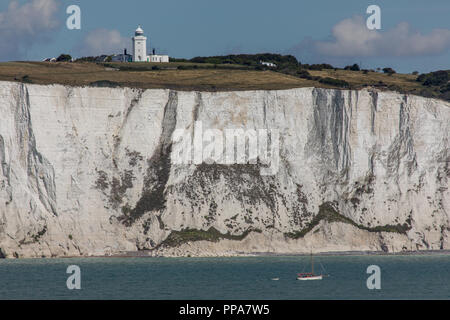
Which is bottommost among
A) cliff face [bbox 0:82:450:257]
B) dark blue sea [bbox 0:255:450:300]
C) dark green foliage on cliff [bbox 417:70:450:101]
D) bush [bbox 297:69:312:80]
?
dark blue sea [bbox 0:255:450:300]

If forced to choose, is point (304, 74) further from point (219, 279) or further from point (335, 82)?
point (219, 279)

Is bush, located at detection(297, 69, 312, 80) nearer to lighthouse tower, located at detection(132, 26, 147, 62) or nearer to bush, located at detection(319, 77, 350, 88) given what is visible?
bush, located at detection(319, 77, 350, 88)

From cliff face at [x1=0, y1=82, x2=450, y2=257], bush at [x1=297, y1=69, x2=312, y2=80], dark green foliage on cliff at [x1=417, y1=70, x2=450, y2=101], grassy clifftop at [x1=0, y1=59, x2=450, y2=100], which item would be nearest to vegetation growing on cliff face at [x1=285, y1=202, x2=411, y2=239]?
cliff face at [x1=0, y1=82, x2=450, y2=257]

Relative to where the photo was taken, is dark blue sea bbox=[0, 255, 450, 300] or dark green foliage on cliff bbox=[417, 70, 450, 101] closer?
dark blue sea bbox=[0, 255, 450, 300]

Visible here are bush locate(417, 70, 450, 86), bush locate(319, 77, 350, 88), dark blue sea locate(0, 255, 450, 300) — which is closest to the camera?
dark blue sea locate(0, 255, 450, 300)
